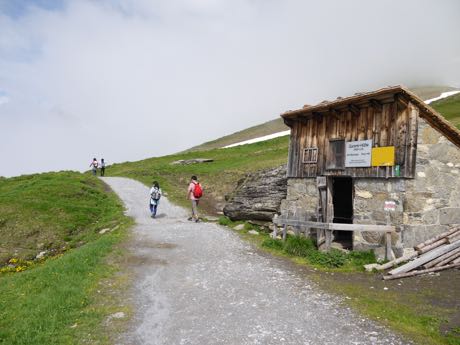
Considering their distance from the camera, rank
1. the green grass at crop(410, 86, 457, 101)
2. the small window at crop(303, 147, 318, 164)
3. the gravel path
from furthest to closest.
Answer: the green grass at crop(410, 86, 457, 101) < the small window at crop(303, 147, 318, 164) < the gravel path

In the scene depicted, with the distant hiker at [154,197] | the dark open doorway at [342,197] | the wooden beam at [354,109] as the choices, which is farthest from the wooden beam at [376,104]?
the distant hiker at [154,197]

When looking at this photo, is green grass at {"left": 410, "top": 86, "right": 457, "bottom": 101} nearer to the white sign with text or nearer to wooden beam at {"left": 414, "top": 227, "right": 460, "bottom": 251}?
the white sign with text

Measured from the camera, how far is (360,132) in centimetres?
1548

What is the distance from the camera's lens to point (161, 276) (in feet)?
40.9

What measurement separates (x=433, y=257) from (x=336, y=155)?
A: 5524 mm

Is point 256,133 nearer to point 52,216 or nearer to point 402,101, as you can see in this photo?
point 52,216

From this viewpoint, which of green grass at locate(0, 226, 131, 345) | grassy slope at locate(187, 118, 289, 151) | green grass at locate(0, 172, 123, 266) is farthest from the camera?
grassy slope at locate(187, 118, 289, 151)

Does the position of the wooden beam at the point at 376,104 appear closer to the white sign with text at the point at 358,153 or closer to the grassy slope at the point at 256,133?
the white sign with text at the point at 358,153

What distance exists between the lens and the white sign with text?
15086 millimetres

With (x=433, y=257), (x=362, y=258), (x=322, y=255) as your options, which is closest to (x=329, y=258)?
(x=322, y=255)

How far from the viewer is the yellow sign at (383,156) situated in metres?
14.3

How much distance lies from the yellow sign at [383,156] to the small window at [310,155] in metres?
3.07

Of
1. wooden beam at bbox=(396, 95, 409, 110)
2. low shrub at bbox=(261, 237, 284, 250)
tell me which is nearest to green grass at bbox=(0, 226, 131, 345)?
low shrub at bbox=(261, 237, 284, 250)

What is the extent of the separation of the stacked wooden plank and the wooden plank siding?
250 cm
